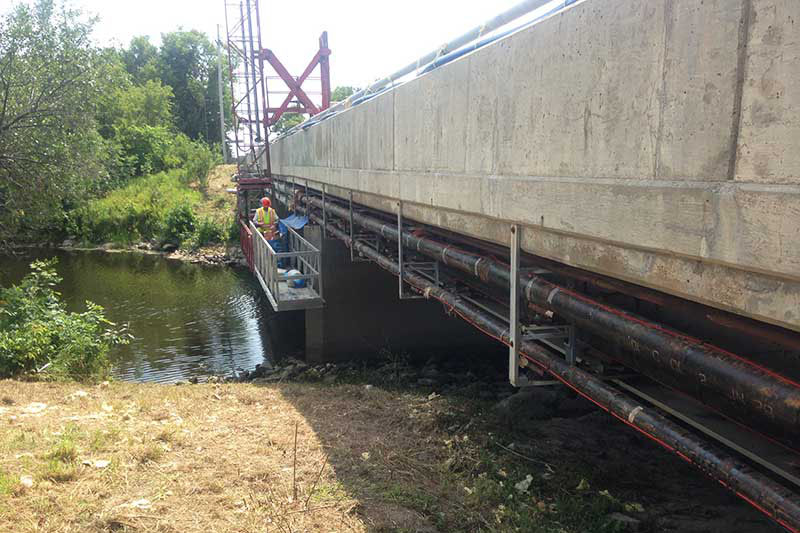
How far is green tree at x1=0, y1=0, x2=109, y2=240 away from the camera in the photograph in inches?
563

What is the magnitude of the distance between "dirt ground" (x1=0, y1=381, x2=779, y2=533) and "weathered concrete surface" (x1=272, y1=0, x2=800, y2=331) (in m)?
2.47

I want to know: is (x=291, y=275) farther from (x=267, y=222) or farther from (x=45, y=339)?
(x=45, y=339)

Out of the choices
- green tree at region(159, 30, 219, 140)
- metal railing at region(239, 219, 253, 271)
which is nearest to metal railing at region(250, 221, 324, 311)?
metal railing at region(239, 219, 253, 271)

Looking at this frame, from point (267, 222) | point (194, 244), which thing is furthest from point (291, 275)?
point (194, 244)

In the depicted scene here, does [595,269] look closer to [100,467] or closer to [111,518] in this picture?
[111,518]

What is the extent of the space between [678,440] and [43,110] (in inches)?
626

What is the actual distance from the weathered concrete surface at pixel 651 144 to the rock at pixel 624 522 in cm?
252

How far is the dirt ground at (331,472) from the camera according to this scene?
4949 millimetres

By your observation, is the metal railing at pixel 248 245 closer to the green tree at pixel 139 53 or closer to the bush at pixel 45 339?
the bush at pixel 45 339

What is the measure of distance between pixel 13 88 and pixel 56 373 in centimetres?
757

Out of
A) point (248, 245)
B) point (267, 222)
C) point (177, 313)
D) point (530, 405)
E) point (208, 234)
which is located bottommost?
point (177, 313)

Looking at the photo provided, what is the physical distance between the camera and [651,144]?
319cm

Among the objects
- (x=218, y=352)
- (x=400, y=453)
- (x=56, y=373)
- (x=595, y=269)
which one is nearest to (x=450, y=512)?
(x=400, y=453)

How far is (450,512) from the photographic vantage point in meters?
5.25
